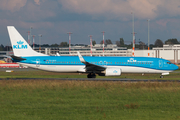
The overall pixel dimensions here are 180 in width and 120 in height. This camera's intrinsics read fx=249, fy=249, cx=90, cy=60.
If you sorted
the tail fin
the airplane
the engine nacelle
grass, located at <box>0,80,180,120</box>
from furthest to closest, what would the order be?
the tail fin → the airplane → the engine nacelle → grass, located at <box>0,80,180,120</box>

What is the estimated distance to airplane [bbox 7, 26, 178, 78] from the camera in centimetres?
3759

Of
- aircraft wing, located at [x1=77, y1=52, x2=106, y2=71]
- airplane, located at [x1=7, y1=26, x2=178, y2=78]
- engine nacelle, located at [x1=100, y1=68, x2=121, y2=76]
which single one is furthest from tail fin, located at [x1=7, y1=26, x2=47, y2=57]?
engine nacelle, located at [x1=100, y1=68, x2=121, y2=76]

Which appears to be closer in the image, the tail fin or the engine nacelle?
the engine nacelle

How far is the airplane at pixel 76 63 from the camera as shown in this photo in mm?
37594

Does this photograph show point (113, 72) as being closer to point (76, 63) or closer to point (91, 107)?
point (76, 63)

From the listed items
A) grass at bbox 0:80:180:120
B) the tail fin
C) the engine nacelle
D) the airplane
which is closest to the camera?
grass at bbox 0:80:180:120

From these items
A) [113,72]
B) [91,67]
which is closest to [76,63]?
[91,67]

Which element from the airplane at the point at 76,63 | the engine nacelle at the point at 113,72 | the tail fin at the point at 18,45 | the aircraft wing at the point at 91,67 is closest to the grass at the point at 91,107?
the engine nacelle at the point at 113,72

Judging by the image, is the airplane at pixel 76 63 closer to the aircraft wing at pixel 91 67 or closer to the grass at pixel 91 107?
the aircraft wing at pixel 91 67

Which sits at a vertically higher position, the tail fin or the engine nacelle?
the tail fin

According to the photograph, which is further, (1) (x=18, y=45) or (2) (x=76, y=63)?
(1) (x=18, y=45)

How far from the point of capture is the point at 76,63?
37.8 metres

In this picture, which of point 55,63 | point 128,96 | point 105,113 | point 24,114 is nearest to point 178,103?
point 128,96

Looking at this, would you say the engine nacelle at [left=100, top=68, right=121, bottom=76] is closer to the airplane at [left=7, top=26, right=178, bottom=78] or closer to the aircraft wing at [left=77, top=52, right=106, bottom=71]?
the airplane at [left=7, top=26, right=178, bottom=78]
